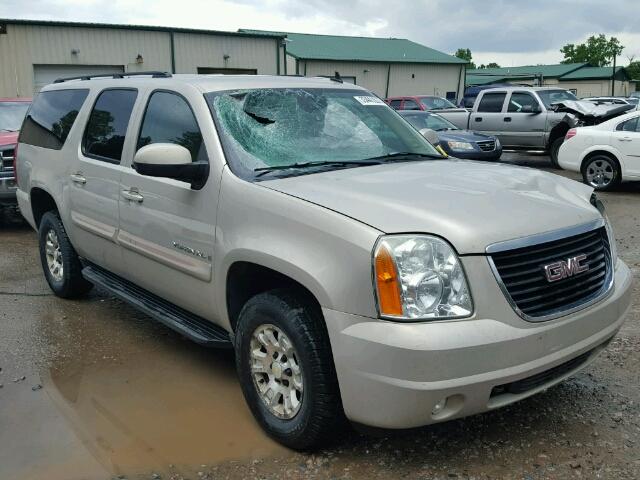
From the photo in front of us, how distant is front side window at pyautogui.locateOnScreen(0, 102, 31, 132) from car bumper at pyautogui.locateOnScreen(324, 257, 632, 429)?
9.04 metres

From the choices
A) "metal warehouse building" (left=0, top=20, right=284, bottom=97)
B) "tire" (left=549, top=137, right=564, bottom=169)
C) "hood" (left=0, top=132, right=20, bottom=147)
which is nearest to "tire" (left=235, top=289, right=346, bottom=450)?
"hood" (left=0, top=132, right=20, bottom=147)

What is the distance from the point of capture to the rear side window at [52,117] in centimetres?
529

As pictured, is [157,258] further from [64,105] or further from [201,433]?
[64,105]

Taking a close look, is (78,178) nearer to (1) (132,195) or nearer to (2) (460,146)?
(1) (132,195)

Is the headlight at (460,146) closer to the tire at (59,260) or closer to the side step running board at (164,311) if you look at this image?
the tire at (59,260)

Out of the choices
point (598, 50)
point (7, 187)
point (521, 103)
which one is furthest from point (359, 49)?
point (598, 50)

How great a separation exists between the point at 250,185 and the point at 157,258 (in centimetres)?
99

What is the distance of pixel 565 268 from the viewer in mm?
2979

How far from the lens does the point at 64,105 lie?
546 centimetres

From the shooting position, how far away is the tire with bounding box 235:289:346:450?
9.71ft

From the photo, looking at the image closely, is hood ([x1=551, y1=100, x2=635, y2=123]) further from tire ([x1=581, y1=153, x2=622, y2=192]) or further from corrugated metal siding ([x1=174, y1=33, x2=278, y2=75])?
corrugated metal siding ([x1=174, y1=33, x2=278, y2=75])

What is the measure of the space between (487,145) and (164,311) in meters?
10.9

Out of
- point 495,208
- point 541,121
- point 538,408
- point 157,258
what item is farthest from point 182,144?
point 541,121

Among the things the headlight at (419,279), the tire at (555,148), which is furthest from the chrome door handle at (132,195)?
the tire at (555,148)
